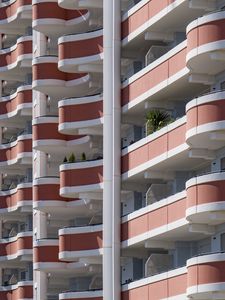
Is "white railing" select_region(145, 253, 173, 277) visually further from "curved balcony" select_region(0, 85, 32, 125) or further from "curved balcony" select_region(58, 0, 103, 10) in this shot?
"curved balcony" select_region(0, 85, 32, 125)

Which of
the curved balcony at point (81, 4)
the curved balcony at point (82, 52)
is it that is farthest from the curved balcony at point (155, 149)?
the curved balcony at point (81, 4)

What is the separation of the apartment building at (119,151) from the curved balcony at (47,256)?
71 mm

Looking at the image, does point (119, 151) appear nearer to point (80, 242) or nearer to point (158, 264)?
point (158, 264)

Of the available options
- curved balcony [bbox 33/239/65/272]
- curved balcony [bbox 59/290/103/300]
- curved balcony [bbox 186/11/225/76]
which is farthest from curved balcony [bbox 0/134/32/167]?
curved balcony [bbox 186/11/225/76]

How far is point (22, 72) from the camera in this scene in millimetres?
105312

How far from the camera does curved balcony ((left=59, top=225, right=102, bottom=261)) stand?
8424cm

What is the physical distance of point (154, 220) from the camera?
76625 mm

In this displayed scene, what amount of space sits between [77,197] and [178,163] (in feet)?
37.6

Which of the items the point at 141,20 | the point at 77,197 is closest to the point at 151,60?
the point at 141,20

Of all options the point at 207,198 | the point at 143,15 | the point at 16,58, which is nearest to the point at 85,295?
the point at 143,15

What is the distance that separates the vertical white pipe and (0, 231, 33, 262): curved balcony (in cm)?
1863

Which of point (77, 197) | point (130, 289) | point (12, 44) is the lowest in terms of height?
point (130, 289)

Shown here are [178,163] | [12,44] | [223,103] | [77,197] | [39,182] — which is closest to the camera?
[223,103]

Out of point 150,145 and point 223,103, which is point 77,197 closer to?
point 150,145
